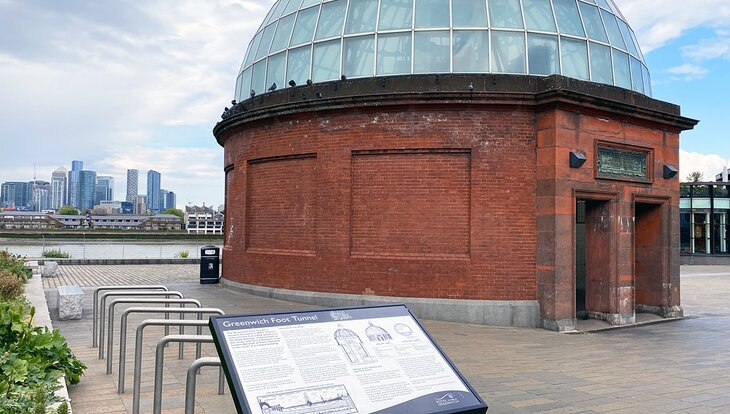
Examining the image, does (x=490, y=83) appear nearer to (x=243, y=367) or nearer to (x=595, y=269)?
(x=595, y=269)

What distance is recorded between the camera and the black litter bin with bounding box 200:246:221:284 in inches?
739

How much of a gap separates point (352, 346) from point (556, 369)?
17.2ft

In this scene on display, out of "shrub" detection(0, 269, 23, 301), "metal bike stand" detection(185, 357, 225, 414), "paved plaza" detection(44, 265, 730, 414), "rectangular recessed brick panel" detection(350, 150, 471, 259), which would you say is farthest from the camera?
"rectangular recessed brick panel" detection(350, 150, 471, 259)

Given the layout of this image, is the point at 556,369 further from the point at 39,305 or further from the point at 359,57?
the point at 39,305

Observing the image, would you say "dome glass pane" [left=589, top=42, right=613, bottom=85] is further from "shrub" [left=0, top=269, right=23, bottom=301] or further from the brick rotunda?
"shrub" [left=0, top=269, right=23, bottom=301]

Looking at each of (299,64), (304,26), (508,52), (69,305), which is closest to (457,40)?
(508,52)

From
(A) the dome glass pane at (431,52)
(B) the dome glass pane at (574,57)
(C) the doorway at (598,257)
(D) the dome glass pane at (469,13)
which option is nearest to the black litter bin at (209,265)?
(A) the dome glass pane at (431,52)

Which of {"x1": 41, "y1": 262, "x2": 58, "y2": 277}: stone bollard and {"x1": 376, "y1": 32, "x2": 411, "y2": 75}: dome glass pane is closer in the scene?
{"x1": 376, "y1": 32, "x2": 411, "y2": 75}: dome glass pane

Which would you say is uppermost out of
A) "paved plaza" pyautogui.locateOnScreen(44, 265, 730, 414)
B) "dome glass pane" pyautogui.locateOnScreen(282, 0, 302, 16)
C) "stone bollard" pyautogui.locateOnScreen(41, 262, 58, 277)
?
"dome glass pane" pyautogui.locateOnScreen(282, 0, 302, 16)

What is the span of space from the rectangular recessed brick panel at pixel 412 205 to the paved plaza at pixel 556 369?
5.55 ft

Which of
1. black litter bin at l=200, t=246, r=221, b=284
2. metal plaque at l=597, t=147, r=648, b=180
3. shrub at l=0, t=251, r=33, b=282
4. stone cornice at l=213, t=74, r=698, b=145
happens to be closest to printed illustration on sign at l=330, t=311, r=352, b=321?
stone cornice at l=213, t=74, r=698, b=145

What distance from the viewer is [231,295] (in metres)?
15.4

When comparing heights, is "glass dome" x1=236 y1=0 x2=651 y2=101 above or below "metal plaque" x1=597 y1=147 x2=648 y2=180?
above

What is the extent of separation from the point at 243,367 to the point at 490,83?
971 cm
